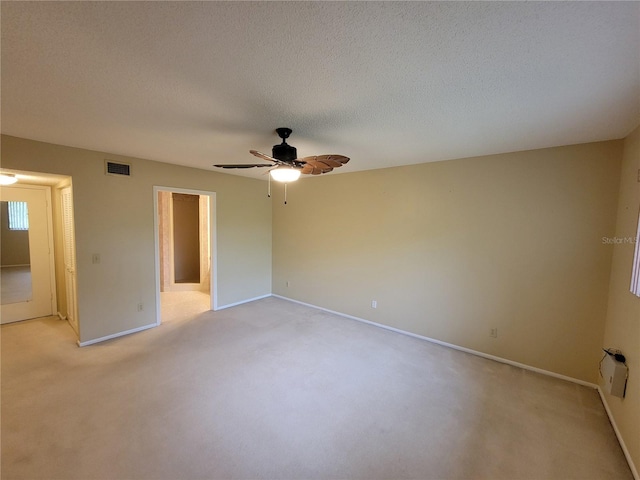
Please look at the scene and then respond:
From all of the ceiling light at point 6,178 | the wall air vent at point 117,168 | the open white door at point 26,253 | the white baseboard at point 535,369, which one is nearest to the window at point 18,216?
the open white door at point 26,253

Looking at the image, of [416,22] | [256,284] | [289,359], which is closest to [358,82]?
[416,22]

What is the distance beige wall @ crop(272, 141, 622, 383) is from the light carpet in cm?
44

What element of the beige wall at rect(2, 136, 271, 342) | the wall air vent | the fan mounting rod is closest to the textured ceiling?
the fan mounting rod

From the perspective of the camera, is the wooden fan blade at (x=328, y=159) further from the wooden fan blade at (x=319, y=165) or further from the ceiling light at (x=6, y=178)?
the ceiling light at (x=6, y=178)

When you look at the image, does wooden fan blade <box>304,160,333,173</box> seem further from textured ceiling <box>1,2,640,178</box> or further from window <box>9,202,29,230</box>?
window <box>9,202,29,230</box>

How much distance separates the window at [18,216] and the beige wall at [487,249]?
4579 mm

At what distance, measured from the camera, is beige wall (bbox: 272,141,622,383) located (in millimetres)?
2682

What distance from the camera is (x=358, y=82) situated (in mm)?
1629

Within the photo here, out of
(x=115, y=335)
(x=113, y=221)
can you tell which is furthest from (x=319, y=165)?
(x=115, y=335)

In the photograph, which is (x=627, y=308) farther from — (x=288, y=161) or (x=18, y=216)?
(x=18, y=216)

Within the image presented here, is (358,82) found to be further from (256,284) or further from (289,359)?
(256,284)

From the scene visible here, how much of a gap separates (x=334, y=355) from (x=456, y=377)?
1.36 metres

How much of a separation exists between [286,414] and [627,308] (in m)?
2.95

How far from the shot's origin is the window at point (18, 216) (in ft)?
12.8
